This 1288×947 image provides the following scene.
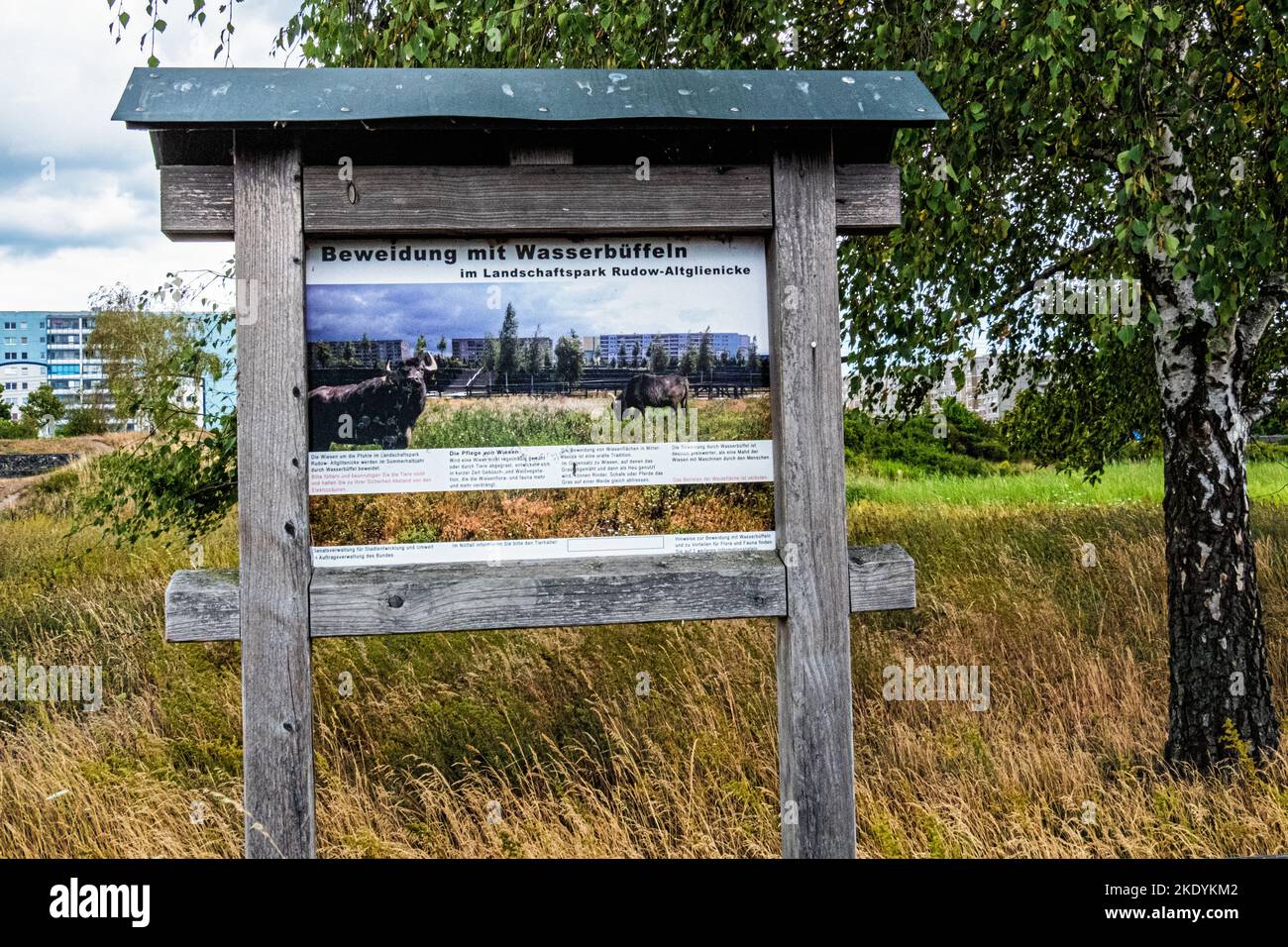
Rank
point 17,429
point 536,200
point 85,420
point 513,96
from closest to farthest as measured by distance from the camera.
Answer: point 513,96, point 536,200, point 85,420, point 17,429

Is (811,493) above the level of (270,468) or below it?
below

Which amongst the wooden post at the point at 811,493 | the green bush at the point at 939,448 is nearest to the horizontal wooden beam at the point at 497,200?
the wooden post at the point at 811,493

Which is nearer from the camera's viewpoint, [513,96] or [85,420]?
[513,96]

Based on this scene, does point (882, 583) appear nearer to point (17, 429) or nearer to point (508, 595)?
point (508, 595)

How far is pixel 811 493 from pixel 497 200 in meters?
1.15

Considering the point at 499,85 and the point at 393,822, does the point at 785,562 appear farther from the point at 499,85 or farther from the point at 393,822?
the point at 393,822

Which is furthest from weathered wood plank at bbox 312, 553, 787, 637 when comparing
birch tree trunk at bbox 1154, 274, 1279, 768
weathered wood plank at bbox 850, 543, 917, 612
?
birch tree trunk at bbox 1154, 274, 1279, 768

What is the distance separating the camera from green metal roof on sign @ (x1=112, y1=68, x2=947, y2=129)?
2.35m

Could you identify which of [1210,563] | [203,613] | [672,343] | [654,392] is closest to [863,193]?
[672,343]

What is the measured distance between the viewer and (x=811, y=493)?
2.60 metres

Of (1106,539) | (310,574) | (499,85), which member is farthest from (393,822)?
(1106,539)

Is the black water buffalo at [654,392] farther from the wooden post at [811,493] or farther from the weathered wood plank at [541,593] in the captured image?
the weathered wood plank at [541,593]

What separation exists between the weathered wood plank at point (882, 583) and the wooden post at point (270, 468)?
1.48 metres

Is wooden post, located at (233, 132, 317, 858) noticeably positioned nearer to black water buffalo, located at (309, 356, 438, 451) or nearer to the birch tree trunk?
black water buffalo, located at (309, 356, 438, 451)
